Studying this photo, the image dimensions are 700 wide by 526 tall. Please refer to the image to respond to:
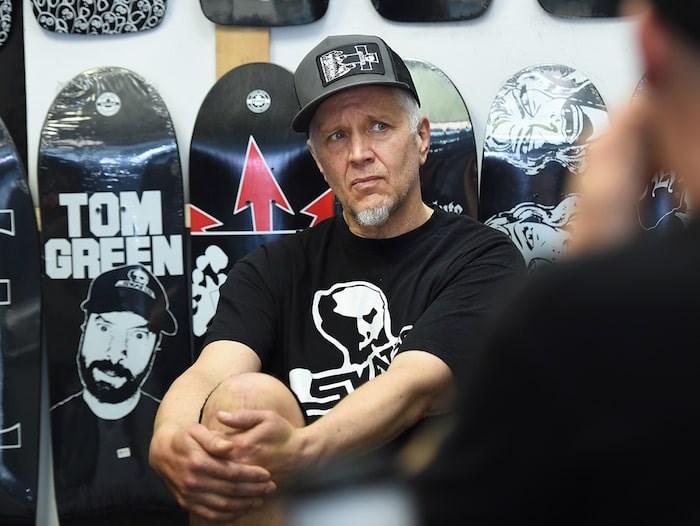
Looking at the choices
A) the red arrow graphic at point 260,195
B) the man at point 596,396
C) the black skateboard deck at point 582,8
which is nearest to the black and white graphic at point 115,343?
the red arrow graphic at point 260,195

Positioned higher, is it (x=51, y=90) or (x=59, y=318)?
(x=51, y=90)

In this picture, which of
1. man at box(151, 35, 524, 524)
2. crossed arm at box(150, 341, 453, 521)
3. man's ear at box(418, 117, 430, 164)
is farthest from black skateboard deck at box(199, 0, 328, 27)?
crossed arm at box(150, 341, 453, 521)

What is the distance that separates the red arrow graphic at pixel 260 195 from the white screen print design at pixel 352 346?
0.63 m

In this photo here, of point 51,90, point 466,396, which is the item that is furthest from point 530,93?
point 466,396

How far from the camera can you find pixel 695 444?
495mm

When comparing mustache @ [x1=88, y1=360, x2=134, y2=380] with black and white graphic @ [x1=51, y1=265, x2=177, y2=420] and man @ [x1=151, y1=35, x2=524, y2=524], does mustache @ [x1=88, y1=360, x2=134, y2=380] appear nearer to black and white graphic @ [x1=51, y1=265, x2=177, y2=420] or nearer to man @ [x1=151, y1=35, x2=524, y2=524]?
black and white graphic @ [x1=51, y1=265, x2=177, y2=420]

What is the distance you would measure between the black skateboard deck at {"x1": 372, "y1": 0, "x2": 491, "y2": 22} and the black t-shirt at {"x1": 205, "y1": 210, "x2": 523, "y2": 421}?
0.77 metres

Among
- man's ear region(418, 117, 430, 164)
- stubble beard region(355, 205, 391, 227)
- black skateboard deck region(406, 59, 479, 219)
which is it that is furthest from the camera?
black skateboard deck region(406, 59, 479, 219)

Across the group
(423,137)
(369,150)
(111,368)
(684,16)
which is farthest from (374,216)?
(684,16)

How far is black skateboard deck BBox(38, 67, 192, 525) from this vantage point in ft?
7.86

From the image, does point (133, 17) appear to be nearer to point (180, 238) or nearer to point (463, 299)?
point (180, 238)

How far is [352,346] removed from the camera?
1744 millimetres

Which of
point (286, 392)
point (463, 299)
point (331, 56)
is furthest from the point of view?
point (331, 56)

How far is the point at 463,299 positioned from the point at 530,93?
0.94 m
